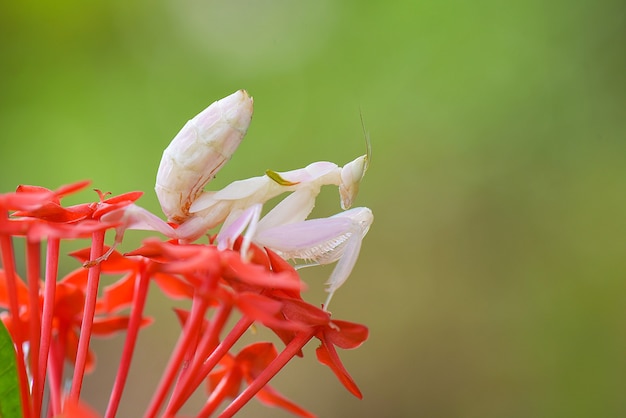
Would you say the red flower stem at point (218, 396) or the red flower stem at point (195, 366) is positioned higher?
the red flower stem at point (195, 366)

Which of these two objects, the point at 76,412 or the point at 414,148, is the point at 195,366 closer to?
the point at 76,412

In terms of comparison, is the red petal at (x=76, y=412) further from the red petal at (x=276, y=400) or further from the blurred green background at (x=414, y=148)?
the blurred green background at (x=414, y=148)

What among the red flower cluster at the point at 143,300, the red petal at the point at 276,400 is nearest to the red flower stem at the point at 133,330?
the red flower cluster at the point at 143,300

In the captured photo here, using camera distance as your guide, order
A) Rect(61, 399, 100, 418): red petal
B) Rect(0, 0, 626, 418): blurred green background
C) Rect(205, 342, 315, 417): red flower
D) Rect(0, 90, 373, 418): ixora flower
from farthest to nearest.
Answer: Rect(0, 0, 626, 418): blurred green background, Rect(205, 342, 315, 417): red flower, Rect(0, 90, 373, 418): ixora flower, Rect(61, 399, 100, 418): red petal

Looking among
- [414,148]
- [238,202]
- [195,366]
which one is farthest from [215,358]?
[414,148]

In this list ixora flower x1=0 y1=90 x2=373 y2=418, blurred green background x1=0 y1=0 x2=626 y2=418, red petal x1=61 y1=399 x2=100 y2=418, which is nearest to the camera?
red petal x1=61 y1=399 x2=100 y2=418

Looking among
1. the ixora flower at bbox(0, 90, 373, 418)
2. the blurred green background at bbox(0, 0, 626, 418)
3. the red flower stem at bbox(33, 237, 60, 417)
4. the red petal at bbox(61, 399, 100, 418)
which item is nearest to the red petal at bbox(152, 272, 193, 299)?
the ixora flower at bbox(0, 90, 373, 418)

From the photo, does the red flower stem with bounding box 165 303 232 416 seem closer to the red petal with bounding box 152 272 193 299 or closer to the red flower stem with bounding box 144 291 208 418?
the red flower stem with bounding box 144 291 208 418
